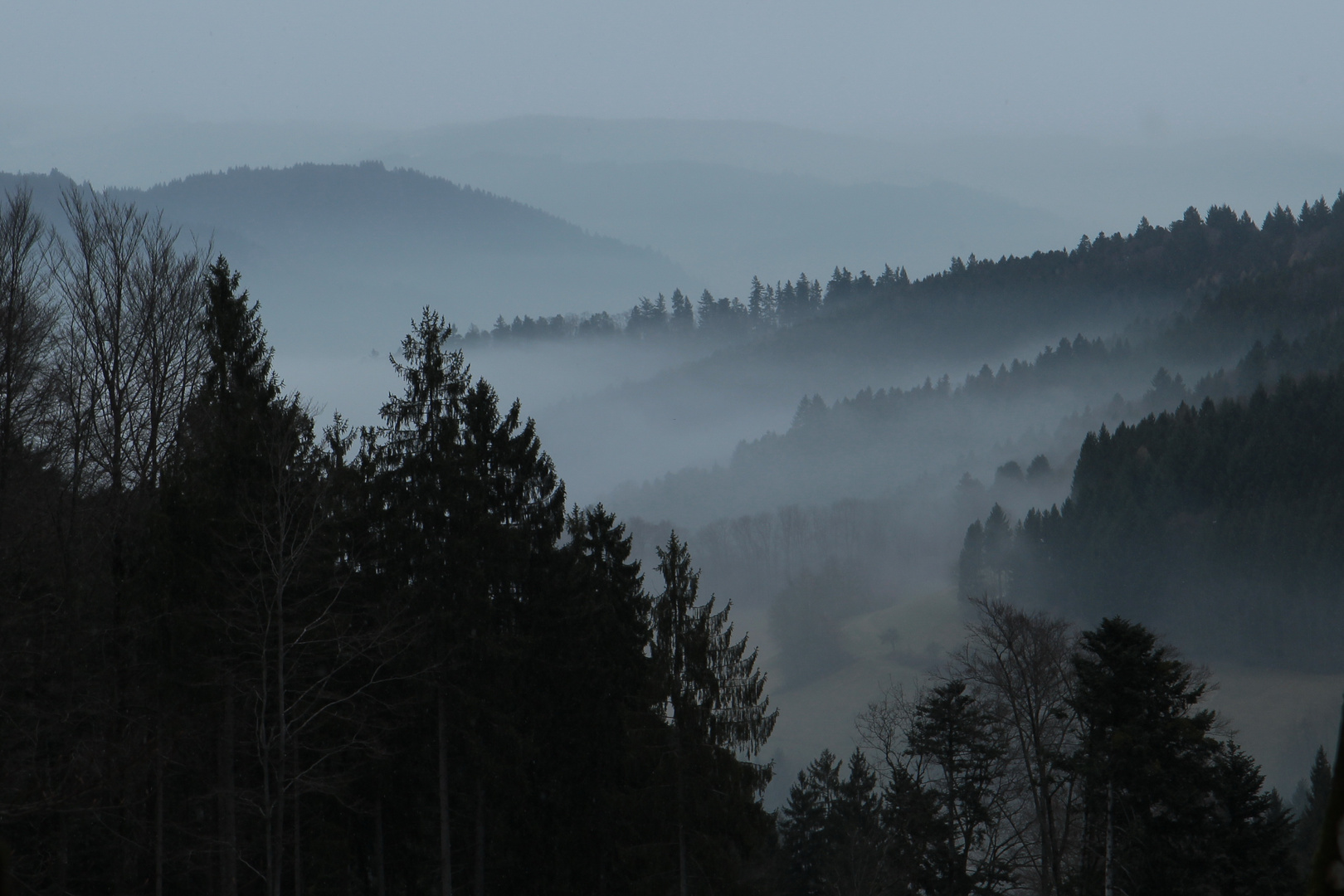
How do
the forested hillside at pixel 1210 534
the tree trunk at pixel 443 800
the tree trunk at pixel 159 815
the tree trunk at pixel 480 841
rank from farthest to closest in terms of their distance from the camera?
the forested hillside at pixel 1210 534 < the tree trunk at pixel 480 841 < the tree trunk at pixel 443 800 < the tree trunk at pixel 159 815

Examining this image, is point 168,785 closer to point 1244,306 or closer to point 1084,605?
point 1084,605

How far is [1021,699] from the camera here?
23484mm

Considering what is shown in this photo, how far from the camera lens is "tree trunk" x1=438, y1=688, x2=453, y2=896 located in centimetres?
2009

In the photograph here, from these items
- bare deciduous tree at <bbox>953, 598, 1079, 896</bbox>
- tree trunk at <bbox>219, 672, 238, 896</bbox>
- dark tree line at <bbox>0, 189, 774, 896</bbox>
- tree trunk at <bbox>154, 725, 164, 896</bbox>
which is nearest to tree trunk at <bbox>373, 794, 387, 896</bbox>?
dark tree line at <bbox>0, 189, 774, 896</bbox>

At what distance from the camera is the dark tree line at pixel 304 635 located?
17.0 metres

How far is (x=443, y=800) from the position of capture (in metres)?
20.9

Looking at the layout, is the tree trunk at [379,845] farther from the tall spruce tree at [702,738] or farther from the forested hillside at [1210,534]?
the forested hillside at [1210,534]

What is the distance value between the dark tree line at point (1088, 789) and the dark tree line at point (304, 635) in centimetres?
485

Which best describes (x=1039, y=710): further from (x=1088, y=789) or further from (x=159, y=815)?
(x=159, y=815)

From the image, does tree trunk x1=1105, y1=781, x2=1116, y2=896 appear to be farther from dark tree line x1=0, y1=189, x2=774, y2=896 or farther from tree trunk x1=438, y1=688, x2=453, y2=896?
tree trunk x1=438, y1=688, x2=453, y2=896

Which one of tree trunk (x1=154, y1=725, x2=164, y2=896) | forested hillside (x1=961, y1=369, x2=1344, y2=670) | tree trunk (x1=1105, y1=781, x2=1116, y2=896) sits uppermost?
forested hillside (x1=961, y1=369, x2=1344, y2=670)

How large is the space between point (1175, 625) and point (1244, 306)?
106 m

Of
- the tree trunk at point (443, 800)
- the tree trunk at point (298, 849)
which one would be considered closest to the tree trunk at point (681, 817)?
the tree trunk at point (443, 800)

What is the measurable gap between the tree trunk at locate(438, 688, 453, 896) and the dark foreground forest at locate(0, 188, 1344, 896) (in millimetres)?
94
